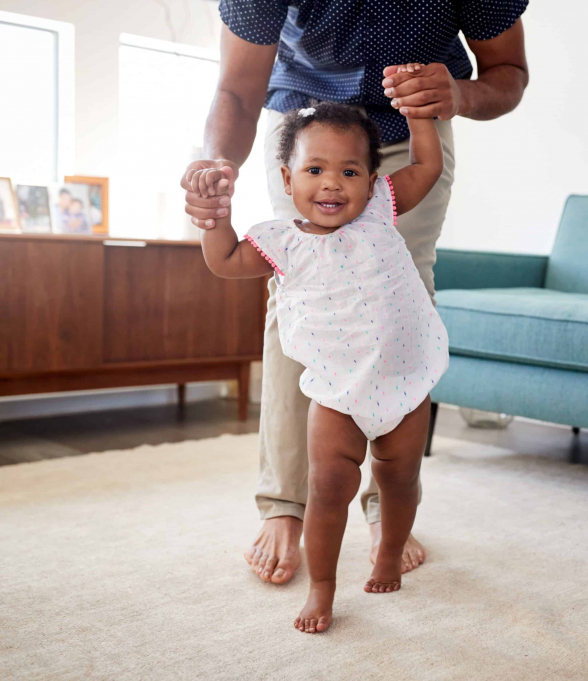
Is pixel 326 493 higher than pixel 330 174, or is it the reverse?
pixel 330 174

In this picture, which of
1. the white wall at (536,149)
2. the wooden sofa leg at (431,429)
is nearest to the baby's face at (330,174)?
the wooden sofa leg at (431,429)

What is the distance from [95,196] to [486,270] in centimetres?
141

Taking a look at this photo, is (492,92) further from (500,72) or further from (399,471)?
(399,471)

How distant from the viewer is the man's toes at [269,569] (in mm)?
1276

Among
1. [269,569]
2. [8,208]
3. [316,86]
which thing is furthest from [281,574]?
[8,208]

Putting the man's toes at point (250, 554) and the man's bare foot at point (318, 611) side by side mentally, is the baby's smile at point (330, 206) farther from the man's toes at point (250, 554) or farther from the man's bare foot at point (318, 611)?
the man's toes at point (250, 554)

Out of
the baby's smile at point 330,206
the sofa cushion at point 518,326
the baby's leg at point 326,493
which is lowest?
the baby's leg at point 326,493

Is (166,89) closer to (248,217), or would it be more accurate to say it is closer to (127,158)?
(127,158)

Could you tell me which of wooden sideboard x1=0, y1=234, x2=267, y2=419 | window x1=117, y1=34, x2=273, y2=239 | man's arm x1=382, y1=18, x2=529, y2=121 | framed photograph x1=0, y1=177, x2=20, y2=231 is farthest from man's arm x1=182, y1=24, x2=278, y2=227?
window x1=117, y1=34, x2=273, y2=239

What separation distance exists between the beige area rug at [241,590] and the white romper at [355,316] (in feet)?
1.00

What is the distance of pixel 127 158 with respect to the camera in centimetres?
322

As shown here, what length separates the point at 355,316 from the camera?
3.48 feet

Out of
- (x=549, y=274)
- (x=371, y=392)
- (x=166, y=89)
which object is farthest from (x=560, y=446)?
(x=166, y=89)

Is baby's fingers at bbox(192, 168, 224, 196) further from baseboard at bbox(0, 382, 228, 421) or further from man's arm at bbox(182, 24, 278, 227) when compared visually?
baseboard at bbox(0, 382, 228, 421)
